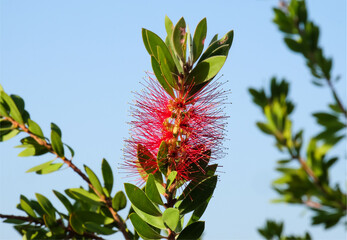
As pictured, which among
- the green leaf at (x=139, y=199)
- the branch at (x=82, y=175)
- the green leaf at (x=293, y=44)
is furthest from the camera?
the branch at (x=82, y=175)

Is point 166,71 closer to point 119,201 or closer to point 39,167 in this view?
point 119,201

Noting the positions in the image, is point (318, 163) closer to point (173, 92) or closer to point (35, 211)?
point (173, 92)

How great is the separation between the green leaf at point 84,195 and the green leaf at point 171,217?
373 millimetres

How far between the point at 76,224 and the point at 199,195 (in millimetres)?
516

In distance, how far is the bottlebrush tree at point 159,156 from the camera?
1.68 metres

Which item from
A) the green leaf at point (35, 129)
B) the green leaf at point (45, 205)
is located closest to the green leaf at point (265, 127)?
the green leaf at point (45, 205)

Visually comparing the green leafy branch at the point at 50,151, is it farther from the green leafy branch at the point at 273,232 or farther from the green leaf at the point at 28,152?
the green leafy branch at the point at 273,232

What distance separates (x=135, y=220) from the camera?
166cm

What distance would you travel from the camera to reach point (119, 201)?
181cm

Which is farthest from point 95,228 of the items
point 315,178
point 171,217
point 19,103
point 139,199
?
point 315,178

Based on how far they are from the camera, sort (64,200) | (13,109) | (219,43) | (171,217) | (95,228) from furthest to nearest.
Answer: (13,109) → (64,200) → (219,43) → (95,228) → (171,217)

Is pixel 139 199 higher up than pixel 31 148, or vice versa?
pixel 31 148

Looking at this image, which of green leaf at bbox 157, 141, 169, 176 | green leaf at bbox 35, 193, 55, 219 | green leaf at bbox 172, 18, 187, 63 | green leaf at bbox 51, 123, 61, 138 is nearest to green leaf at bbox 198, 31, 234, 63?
green leaf at bbox 172, 18, 187, 63

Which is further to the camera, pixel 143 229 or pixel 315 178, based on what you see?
pixel 143 229
